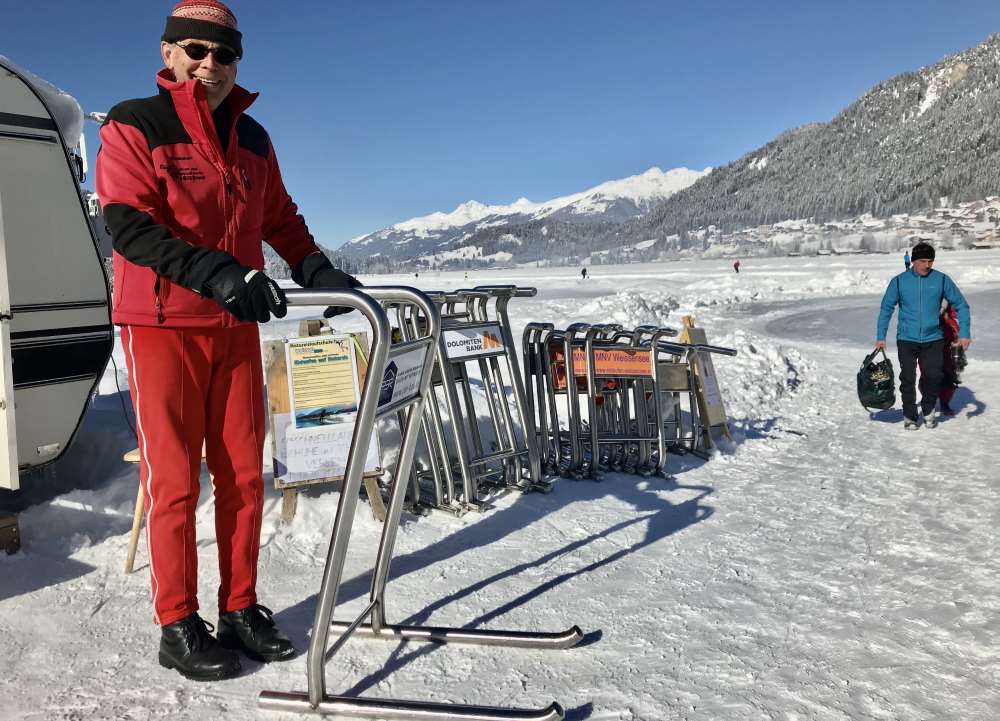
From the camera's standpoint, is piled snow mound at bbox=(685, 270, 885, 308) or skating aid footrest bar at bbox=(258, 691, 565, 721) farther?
piled snow mound at bbox=(685, 270, 885, 308)

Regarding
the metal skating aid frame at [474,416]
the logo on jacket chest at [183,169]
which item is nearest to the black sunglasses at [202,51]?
the logo on jacket chest at [183,169]

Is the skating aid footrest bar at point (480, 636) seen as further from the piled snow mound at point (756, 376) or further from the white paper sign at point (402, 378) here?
the piled snow mound at point (756, 376)

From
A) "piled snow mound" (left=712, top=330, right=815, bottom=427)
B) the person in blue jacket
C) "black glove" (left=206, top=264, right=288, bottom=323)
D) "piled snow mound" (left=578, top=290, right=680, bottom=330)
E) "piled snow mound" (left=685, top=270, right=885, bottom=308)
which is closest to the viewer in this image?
"black glove" (left=206, top=264, right=288, bottom=323)

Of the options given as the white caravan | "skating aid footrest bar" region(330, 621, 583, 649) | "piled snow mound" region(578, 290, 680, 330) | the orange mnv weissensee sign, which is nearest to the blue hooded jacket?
the orange mnv weissensee sign

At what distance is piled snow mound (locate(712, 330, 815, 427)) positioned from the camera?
7941 millimetres

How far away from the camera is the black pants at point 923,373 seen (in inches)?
270

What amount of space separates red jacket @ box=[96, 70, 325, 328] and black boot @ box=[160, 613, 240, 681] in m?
1.10

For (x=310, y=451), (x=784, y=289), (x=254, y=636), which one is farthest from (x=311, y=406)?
(x=784, y=289)

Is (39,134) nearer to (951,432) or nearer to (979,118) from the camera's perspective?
(951,432)

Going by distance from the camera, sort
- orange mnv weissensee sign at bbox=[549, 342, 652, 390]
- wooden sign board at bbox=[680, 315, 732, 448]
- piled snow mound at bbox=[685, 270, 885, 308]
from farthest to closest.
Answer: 1. piled snow mound at bbox=[685, 270, 885, 308]
2. wooden sign board at bbox=[680, 315, 732, 448]
3. orange mnv weissensee sign at bbox=[549, 342, 652, 390]

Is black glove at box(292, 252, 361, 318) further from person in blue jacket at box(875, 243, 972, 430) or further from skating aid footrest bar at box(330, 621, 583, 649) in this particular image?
person in blue jacket at box(875, 243, 972, 430)

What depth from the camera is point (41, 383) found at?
376 centimetres

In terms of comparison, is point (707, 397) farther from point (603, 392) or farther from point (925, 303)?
point (925, 303)

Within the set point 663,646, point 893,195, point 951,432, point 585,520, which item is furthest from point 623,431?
point 893,195
